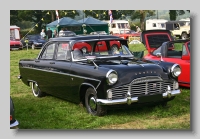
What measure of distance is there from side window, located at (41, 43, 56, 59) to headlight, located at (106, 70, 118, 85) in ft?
6.89

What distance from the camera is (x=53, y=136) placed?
18.0 feet

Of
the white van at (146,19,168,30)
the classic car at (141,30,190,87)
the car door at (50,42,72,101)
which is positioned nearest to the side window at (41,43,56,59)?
the car door at (50,42,72,101)

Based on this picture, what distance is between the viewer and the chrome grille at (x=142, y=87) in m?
5.98

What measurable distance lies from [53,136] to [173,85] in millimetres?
2287

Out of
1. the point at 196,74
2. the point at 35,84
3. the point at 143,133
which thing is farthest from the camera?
the point at 35,84

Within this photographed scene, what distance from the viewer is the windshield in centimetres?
696

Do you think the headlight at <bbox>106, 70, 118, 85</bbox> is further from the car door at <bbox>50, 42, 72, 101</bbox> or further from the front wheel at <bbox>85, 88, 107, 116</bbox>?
the car door at <bbox>50, 42, 72, 101</bbox>

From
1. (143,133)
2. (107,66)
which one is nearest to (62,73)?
(107,66)

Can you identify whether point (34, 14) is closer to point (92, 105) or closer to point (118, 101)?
point (92, 105)

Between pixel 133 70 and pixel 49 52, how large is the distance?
94.6 inches

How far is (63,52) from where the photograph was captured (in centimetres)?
734

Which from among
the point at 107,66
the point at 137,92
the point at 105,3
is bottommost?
the point at 137,92

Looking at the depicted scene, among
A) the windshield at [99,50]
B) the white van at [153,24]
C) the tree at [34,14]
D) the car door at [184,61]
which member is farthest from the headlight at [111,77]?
the white van at [153,24]

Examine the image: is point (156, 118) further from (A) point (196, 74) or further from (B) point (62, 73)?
(B) point (62, 73)
